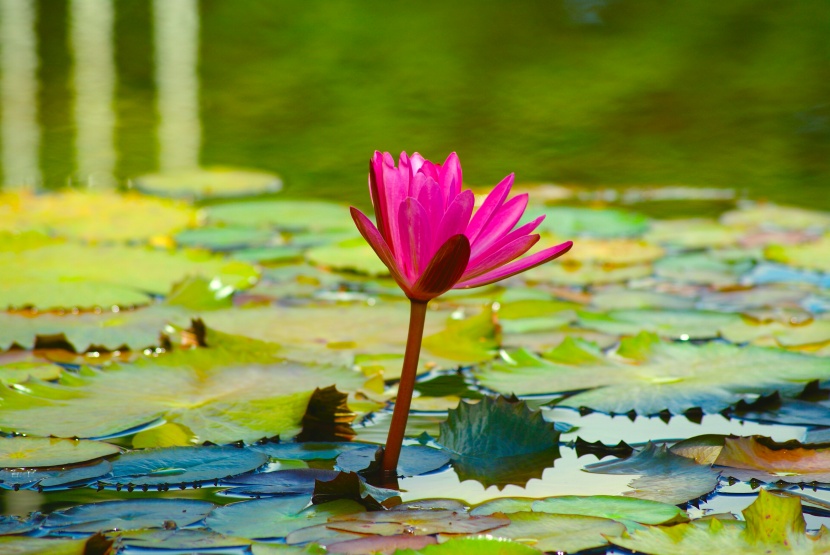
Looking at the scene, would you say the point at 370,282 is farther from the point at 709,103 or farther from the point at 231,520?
the point at 709,103

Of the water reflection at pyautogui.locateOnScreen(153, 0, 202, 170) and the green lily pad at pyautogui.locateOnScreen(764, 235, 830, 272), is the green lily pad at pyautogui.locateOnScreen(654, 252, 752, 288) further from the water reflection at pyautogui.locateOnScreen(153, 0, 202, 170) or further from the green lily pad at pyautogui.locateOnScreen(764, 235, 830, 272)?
the water reflection at pyautogui.locateOnScreen(153, 0, 202, 170)

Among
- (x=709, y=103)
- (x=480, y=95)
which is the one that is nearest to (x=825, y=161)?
(x=709, y=103)

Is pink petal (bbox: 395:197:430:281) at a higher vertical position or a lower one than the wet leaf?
higher

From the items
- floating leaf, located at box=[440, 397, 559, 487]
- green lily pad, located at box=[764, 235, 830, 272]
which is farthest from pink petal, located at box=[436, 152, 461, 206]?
green lily pad, located at box=[764, 235, 830, 272]

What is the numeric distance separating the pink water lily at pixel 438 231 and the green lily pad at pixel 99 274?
3.27 feet

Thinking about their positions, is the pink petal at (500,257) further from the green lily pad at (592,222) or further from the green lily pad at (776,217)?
the green lily pad at (776,217)

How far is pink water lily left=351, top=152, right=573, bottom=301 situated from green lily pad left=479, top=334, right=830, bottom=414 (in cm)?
45

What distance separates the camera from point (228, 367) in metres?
1.35

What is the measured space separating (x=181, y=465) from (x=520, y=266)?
45 centimetres

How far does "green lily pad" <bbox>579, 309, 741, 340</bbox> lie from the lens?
67.0 inches

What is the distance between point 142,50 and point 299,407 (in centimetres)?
510

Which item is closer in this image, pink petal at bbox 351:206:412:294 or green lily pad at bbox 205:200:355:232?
pink petal at bbox 351:206:412:294

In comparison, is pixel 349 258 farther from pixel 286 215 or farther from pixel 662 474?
pixel 662 474

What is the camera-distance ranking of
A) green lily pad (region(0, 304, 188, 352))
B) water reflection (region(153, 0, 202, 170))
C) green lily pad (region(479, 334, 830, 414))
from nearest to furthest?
green lily pad (region(479, 334, 830, 414)), green lily pad (region(0, 304, 188, 352)), water reflection (region(153, 0, 202, 170))
